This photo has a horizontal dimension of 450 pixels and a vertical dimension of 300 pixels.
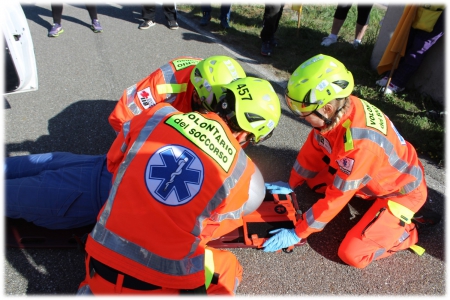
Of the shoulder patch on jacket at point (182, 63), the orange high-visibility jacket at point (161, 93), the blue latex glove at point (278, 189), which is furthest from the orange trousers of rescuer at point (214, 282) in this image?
the shoulder patch on jacket at point (182, 63)

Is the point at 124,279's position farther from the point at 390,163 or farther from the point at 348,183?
A: the point at 390,163

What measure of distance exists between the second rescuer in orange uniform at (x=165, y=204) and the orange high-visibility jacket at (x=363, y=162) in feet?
2.99

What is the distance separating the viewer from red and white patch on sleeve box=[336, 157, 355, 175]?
2457mm

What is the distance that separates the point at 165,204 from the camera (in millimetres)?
1726

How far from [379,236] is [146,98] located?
2431mm

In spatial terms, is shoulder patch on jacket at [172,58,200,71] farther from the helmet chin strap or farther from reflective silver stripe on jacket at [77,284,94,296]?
reflective silver stripe on jacket at [77,284,94,296]

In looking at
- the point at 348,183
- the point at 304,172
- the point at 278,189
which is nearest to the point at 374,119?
the point at 348,183

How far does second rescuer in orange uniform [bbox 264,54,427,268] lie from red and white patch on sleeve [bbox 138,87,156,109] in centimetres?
129

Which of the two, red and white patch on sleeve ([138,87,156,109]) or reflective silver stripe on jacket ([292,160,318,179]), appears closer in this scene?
red and white patch on sleeve ([138,87,156,109])

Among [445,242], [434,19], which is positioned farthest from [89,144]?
[434,19]

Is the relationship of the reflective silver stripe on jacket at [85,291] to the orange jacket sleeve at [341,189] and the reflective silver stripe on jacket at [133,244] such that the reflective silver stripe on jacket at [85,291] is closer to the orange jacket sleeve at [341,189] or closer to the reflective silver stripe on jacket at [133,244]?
the reflective silver stripe on jacket at [133,244]

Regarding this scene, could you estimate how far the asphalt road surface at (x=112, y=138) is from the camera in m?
2.68

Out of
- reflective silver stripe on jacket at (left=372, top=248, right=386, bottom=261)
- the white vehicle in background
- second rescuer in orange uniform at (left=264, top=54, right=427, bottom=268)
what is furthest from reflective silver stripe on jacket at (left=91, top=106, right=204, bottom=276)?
the white vehicle in background

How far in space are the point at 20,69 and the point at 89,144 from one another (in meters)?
1.07
